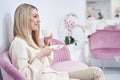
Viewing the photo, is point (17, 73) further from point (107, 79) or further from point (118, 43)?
point (118, 43)

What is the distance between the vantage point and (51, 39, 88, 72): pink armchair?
2.95 m

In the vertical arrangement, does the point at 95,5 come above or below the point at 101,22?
above

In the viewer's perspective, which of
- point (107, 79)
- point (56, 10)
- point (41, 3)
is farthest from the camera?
point (56, 10)

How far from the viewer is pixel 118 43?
4.55 metres

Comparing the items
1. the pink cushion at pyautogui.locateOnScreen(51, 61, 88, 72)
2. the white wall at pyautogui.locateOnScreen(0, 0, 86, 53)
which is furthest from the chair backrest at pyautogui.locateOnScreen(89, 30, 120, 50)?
the pink cushion at pyautogui.locateOnScreen(51, 61, 88, 72)

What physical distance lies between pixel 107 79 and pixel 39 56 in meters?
2.27

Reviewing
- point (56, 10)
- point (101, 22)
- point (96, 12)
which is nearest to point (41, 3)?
point (56, 10)

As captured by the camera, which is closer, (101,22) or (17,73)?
(17,73)

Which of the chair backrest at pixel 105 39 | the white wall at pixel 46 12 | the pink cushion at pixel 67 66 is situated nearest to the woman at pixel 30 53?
the white wall at pixel 46 12

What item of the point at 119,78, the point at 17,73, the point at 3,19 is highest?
the point at 3,19

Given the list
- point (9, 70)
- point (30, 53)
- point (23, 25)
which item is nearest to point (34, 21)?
point (23, 25)

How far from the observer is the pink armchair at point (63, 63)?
2949 mm

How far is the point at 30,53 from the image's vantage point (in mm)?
1919

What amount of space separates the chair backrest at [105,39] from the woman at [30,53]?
2.41m
